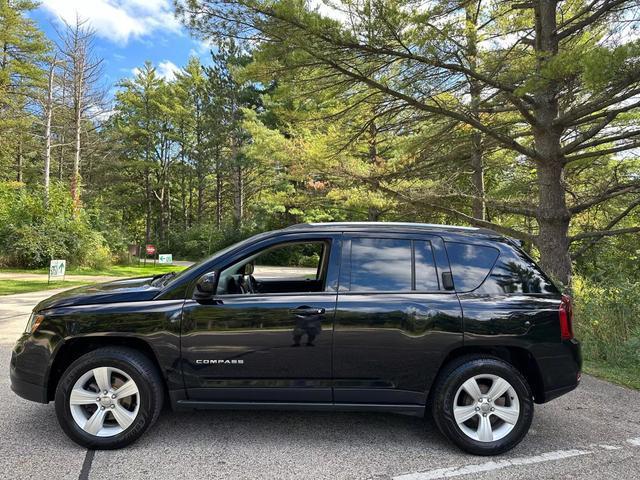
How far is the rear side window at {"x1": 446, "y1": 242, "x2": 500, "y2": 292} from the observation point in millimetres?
3453

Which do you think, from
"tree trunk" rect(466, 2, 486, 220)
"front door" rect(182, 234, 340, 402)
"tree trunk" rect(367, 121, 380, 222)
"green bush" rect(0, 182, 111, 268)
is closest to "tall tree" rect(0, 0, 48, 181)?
"green bush" rect(0, 182, 111, 268)

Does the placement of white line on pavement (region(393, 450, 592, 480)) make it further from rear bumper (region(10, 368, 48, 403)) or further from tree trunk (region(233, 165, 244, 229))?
tree trunk (region(233, 165, 244, 229))

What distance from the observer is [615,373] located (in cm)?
534

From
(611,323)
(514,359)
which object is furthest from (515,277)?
(611,323)

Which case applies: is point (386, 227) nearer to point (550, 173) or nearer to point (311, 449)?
point (311, 449)

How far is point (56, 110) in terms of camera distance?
28.5 m

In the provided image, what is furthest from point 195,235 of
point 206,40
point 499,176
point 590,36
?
point 590,36

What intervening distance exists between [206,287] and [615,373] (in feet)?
16.7

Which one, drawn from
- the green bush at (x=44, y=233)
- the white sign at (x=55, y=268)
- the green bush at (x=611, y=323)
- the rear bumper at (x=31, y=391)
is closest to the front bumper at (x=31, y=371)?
the rear bumper at (x=31, y=391)

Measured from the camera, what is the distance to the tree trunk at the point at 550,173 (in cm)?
915

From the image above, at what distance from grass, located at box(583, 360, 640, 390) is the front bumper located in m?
5.81

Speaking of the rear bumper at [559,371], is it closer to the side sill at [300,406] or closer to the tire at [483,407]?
the tire at [483,407]

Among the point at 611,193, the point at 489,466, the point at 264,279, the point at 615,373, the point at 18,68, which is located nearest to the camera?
the point at 489,466

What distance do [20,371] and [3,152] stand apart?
32.1 meters
